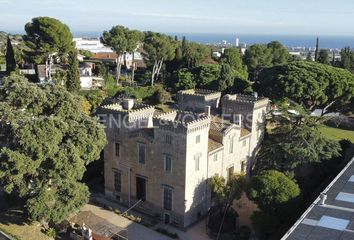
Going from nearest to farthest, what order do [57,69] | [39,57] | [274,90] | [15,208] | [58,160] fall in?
[58,160] → [15,208] → [274,90] → [39,57] → [57,69]

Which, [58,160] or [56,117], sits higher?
[56,117]

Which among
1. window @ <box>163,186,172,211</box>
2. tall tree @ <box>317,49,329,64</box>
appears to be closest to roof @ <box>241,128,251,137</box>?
window @ <box>163,186,172,211</box>

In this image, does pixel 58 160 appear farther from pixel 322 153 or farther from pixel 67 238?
pixel 322 153

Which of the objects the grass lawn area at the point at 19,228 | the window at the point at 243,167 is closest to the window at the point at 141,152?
the grass lawn area at the point at 19,228

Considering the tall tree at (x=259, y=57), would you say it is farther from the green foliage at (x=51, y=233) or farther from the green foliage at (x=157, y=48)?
the green foliage at (x=51, y=233)

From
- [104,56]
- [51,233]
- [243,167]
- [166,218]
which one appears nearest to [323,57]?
[104,56]

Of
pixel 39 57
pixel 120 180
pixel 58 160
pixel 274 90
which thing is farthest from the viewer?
pixel 39 57

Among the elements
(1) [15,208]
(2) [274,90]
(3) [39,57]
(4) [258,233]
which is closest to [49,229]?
(1) [15,208]
